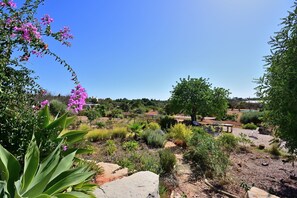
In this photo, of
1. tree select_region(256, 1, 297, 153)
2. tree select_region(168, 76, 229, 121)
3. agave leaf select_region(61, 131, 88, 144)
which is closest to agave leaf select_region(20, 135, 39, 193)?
agave leaf select_region(61, 131, 88, 144)

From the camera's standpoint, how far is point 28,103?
12.3 ft

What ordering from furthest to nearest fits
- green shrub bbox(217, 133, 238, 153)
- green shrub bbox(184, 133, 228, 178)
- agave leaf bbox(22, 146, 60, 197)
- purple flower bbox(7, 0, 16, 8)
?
green shrub bbox(217, 133, 238, 153) < green shrub bbox(184, 133, 228, 178) < purple flower bbox(7, 0, 16, 8) < agave leaf bbox(22, 146, 60, 197)

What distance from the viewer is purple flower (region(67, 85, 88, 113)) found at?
4.30 metres

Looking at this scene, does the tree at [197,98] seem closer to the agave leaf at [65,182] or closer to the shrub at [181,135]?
the shrub at [181,135]

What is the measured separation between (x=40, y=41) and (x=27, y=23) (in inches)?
11.9

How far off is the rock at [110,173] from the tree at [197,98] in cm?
1443

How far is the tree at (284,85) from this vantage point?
7.00 metres

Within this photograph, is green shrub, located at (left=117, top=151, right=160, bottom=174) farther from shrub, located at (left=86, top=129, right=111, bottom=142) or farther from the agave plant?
shrub, located at (left=86, top=129, right=111, bottom=142)

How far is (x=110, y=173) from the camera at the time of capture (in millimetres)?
5129

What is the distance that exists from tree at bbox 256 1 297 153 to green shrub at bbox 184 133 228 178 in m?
1.93

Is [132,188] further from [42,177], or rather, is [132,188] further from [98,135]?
[98,135]

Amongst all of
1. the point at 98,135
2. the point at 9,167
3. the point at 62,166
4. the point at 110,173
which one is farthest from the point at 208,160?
the point at 98,135

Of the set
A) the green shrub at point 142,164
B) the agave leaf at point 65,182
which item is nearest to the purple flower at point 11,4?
the agave leaf at point 65,182

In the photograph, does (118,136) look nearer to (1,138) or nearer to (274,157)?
(274,157)
